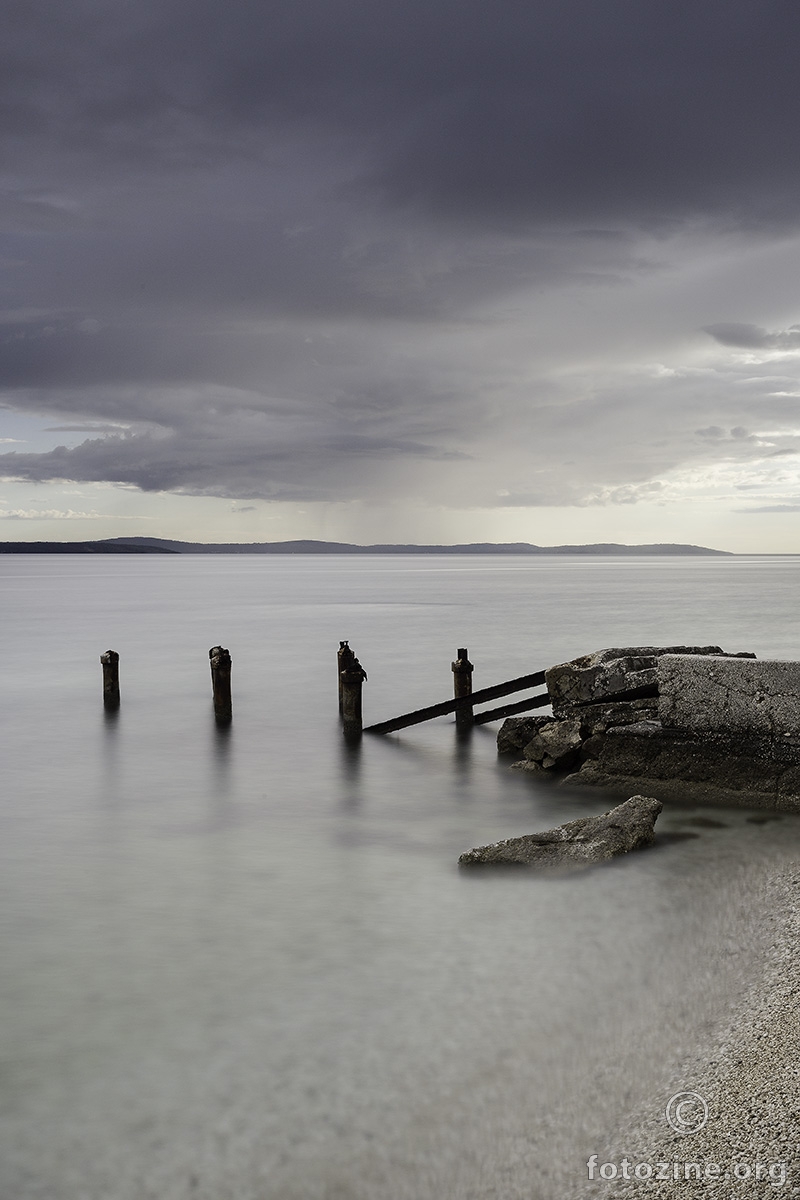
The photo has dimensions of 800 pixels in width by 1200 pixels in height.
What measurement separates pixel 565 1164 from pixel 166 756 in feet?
34.5

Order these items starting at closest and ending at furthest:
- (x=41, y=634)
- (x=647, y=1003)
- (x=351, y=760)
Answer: (x=647, y=1003) < (x=351, y=760) < (x=41, y=634)

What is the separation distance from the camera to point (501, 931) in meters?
6.71

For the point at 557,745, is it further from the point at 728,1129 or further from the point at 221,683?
the point at 728,1129

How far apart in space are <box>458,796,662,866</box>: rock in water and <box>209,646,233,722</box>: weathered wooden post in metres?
8.37

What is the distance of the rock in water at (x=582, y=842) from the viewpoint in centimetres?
800

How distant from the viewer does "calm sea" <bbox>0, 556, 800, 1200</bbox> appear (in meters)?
4.25

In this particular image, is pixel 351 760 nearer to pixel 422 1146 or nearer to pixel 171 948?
pixel 171 948

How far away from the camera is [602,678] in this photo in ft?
35.6

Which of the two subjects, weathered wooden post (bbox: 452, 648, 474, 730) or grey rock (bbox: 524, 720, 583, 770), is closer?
grey rock (bbox: 524, 720, 583, 770)

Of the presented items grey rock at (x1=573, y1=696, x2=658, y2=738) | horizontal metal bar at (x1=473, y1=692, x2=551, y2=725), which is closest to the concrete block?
grey rock at (x1=573, y1=696, x2=658, y2=738)

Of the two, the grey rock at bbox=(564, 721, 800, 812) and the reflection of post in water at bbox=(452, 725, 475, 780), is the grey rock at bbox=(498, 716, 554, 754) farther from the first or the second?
the grey rock at bbox=(564, 721, 800, 812)

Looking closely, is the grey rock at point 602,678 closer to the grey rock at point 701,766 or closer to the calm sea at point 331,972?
the grey rock at point 701,766

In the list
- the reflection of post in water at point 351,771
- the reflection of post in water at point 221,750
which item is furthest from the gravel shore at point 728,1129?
the reflection of post in water at point 221,750

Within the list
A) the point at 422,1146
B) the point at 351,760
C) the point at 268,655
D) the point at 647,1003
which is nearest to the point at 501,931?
the point at 647,1003
